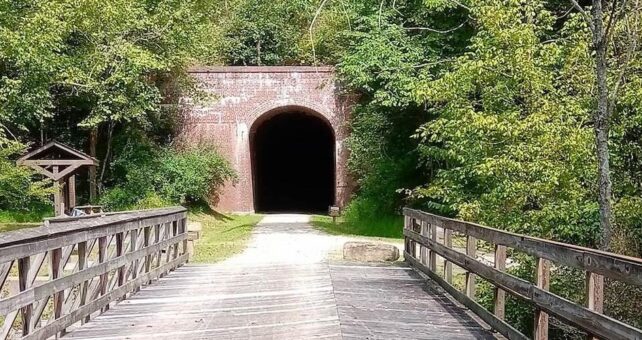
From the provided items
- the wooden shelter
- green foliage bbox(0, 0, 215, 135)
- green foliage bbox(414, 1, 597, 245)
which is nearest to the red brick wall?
green foliage bbox(0, 0, 215, 135)

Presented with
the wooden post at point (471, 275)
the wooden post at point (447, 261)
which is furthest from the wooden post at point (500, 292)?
the wooden post at point (447, 261)

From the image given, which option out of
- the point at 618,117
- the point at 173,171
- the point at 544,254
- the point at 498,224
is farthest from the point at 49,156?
the point at 544,254

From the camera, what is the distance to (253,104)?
80.2 ft

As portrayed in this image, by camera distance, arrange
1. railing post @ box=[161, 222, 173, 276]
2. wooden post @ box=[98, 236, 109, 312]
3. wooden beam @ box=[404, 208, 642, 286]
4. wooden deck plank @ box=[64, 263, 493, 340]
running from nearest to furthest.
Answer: wooden beam @ box=[404, 208, 642, 286]
wooden deck plank @ box=[64, 263, 493, 340]
wooden post @ box=[98, 236, 109, 312]
railing post @ box=[161, 222, 173, 276]

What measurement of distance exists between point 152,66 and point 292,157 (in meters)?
18.6

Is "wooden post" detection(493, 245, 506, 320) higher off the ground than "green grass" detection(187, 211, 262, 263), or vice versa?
"wooden post" detection(493, 245, 506, 320)

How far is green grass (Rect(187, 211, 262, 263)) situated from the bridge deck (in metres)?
3.82

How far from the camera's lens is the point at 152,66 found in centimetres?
1991

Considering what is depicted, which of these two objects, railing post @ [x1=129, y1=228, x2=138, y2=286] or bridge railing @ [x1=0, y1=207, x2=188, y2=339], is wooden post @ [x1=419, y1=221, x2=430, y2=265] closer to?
bridge railing @ [x1=0, y1=207, x2=188, y2=339]

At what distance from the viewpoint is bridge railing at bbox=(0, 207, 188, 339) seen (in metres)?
4.56

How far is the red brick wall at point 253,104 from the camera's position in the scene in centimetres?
2430

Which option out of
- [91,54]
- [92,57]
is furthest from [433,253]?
[91,54]

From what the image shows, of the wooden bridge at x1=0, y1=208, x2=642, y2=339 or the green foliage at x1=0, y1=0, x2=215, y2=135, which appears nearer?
the wooden bridge at x1=0, y1=208, x2=642, y2=339

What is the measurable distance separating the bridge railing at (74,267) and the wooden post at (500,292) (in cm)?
332
